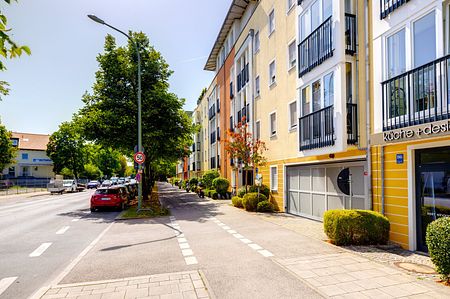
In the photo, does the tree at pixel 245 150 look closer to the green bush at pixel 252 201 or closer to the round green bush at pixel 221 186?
the green bush at pixel 252 201

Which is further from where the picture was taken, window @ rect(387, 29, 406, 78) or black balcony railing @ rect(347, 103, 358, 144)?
black balcony railing @ rect(347, 103, 358, 144)

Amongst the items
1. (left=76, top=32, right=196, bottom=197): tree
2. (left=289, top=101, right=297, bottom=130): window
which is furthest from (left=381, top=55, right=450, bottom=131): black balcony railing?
(left=76, top=32, right=196, bottom=197): tree

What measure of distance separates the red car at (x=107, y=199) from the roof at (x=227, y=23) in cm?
1672

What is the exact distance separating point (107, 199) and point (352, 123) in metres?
14.3

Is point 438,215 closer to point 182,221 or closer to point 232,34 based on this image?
point 182,221

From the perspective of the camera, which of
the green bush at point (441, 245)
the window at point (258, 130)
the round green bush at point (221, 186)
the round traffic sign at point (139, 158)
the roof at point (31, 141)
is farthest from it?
the roof at point (31, 141)

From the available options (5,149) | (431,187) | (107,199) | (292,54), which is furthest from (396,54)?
(5,149)

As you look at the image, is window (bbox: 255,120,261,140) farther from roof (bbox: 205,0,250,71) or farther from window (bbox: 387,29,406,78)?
window (bbox: 387,29,406,78)

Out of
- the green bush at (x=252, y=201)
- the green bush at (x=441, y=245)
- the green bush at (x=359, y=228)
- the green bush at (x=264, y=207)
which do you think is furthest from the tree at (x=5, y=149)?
Answer: the green bush at (x=441, y=245)

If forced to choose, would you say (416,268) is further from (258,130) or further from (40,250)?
(258,130)

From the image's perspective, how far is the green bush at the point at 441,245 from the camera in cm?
541

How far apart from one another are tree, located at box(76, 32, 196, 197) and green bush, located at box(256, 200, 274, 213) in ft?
25.5

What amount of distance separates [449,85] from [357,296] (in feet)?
15.8

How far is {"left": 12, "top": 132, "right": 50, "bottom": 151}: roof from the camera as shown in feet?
205
